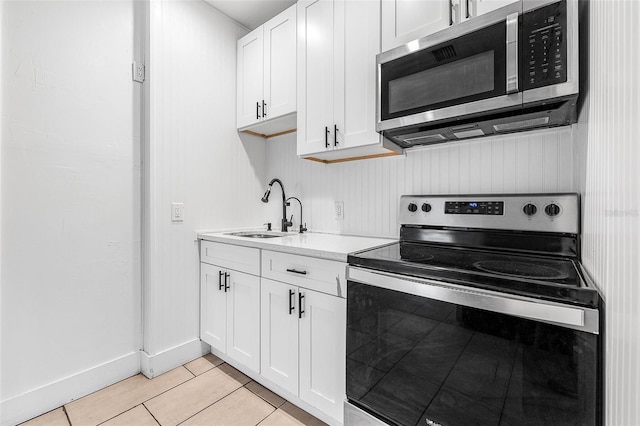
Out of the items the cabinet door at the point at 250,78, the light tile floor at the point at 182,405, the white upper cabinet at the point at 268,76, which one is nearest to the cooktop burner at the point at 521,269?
the light tile floor at the point at 182,405

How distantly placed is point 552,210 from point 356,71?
1.17 meters

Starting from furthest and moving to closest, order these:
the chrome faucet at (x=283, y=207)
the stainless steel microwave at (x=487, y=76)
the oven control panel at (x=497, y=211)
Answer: the chrome faucet at (x=283, y=207) → the oven control panel at (x=497, y=211) → the stainless steel microwave at (x=487, y=76)

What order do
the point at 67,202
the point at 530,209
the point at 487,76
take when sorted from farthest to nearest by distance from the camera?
1. the point at 67,202
2. the point at 530,209
3. the point at 487,76

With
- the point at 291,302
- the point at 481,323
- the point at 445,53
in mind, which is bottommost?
the point at 291,302

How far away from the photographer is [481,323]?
0.90 meters

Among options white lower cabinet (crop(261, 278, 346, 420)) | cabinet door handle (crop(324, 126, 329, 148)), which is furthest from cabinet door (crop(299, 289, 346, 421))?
cabinet door handle (crop(324, 126, 329, 148))

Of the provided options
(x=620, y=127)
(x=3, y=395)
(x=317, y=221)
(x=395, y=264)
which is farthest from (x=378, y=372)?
(x=3, y=395)

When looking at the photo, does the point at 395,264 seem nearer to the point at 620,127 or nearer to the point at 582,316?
the point at 582,316

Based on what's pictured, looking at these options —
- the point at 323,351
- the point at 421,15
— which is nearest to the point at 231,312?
the point at 323,351

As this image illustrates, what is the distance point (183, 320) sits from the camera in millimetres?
2033

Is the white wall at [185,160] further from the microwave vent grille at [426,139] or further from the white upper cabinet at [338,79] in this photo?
the microwave vent grille at [426,139]

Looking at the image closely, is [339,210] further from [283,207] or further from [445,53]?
[445,53]

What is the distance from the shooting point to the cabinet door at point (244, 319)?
172cm

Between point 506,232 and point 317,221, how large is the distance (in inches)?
49.3
